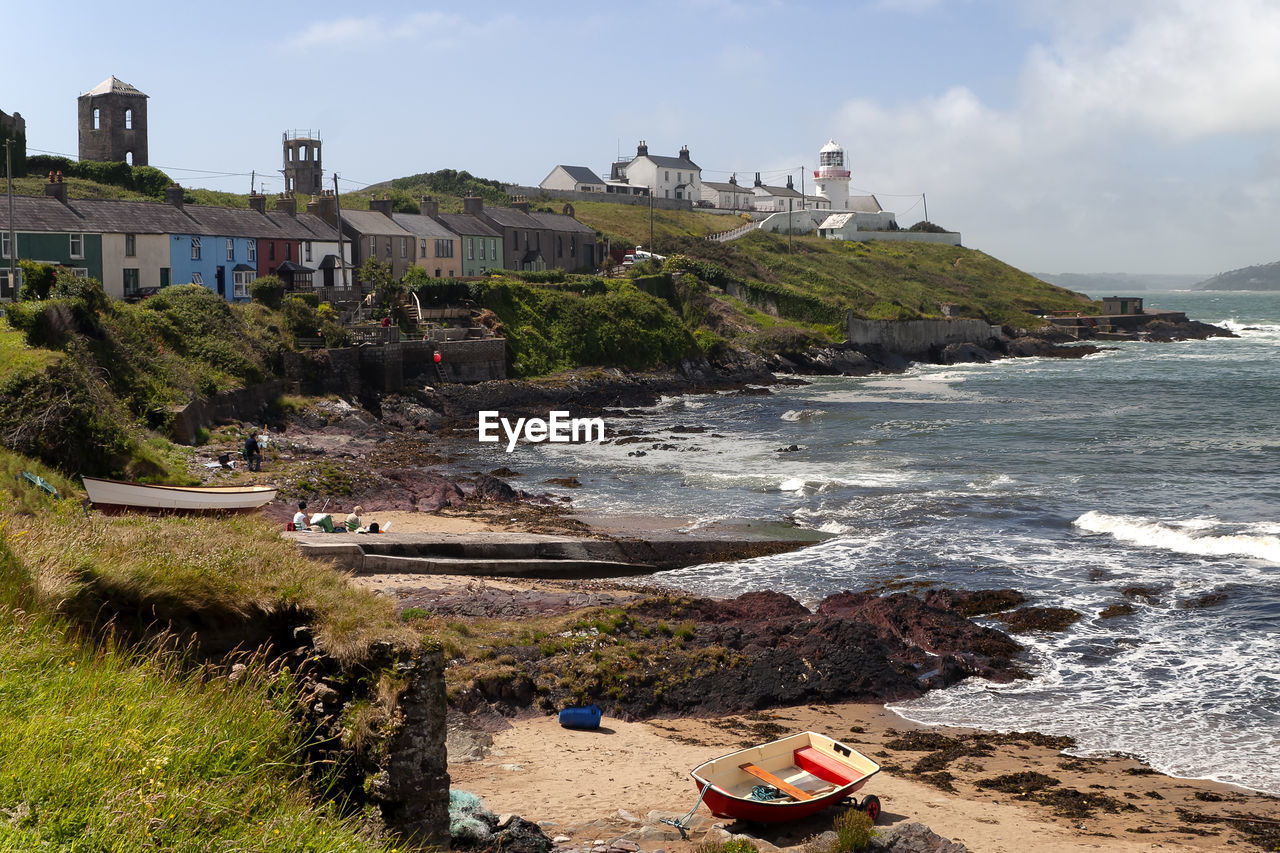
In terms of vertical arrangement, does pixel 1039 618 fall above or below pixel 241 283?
Result: below

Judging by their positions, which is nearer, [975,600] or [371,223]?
[975,600]

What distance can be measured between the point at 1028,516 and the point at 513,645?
17.7 metres

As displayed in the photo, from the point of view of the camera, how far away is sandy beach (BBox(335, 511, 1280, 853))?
12.8m

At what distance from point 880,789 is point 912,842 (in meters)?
2.43

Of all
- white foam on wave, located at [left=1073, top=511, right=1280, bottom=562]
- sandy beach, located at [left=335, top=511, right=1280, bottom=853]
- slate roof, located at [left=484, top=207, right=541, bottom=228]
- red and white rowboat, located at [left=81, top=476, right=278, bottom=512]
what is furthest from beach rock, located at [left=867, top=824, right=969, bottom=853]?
slate roof, located at [left=484, top=207, right=541, bottom=228]

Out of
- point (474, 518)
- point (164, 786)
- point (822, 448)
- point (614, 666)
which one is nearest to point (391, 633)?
point (164, 786)

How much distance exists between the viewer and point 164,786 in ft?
20.5

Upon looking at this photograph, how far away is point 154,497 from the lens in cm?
2202

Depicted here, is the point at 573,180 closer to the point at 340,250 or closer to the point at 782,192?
the point at 782,192

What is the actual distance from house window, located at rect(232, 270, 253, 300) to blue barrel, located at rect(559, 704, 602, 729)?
44.6 m

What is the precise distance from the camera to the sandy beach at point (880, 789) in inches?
506

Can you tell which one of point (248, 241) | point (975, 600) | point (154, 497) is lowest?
point (975, 600)

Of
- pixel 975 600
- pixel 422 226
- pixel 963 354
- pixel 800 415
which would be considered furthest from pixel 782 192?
pixel 975 600

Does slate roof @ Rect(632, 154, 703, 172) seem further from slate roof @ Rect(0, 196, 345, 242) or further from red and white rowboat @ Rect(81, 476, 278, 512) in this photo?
red and white rowboat @ Rect(81, 476, 278, 512)
